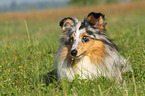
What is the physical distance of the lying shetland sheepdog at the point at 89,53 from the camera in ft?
13.7

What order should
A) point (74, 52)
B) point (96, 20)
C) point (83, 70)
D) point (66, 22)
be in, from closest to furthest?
point (74, 52) < point (83, 70) < point (96, 20) < point (66, 22)

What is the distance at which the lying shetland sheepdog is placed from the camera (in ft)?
13.7

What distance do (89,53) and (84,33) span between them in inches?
16.7

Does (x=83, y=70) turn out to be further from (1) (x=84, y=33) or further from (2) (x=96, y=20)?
(2) (x=96, y=20)

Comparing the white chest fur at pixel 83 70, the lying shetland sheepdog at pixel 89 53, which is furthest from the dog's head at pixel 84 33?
the white chest fur at pixel 83 70

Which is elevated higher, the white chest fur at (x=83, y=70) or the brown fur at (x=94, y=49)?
the brown fur at (x=94, y=49)

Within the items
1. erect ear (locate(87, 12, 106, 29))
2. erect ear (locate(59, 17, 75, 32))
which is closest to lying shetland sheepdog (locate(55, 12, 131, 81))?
erect ear (locate(87, 12, 106, 29))

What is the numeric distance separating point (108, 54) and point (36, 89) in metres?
1.59

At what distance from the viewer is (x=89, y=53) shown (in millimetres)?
4340

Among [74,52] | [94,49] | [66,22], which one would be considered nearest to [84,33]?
[94,49]

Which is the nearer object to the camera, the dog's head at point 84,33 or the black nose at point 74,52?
the black nose at point 74,52

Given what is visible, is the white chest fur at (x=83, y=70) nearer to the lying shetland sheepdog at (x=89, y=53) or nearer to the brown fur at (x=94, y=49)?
the lying shetland sheepdog at (x=89, y=53)


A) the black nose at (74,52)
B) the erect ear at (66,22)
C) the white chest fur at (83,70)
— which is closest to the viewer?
the black nose at (74,52)

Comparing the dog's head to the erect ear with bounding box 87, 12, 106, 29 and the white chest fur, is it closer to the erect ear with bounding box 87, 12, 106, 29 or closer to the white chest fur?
the erect ear with bounding box 87, 12, 106, 29
